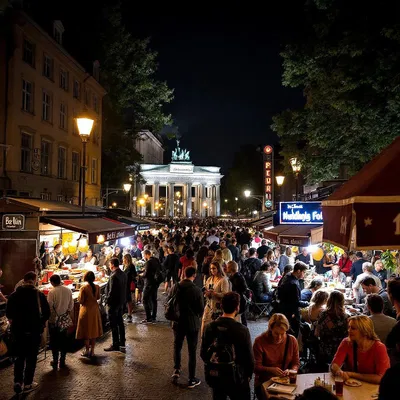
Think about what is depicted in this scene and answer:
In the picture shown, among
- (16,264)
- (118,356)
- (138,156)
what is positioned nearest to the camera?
(118,356)

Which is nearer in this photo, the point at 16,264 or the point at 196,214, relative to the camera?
the point at 16,264

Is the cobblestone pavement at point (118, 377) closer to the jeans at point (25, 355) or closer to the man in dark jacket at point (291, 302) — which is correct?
the jeans at point (25, 355)

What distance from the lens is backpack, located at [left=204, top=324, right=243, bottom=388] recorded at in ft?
15.2

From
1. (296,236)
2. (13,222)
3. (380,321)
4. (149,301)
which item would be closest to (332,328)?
(380,321)

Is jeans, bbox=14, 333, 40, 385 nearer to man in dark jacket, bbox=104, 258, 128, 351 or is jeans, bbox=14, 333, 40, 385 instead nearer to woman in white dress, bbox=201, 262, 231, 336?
man in dark jacket, bbox=104, 258, 128, 351

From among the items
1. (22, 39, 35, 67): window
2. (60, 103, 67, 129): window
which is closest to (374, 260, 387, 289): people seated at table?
(22, 39, 35, 67): window

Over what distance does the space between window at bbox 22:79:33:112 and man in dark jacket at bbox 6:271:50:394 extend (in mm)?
15587

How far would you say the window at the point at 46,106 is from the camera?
22328mm

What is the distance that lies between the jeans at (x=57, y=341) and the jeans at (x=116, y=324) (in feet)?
3.95

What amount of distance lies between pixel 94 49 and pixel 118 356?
27447 millimetres

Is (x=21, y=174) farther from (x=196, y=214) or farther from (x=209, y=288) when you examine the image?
(x=196, y=214)

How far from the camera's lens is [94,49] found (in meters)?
31.3

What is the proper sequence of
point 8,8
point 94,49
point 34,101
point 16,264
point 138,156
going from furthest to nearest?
point 138,156, point 94,49, point 34,101, point 8,8, point 16,264

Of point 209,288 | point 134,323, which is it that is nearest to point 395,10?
point 209,288
